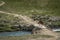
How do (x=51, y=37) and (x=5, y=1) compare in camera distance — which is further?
(x=5, y=1)

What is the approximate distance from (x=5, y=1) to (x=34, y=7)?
5368mm

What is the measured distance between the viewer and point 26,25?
33.9 meters

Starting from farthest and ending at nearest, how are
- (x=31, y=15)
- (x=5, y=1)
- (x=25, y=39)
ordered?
(x=5, y=1) → (x=31, y=15) → (x=25, y=39)

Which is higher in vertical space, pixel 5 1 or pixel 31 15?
pixel 5 1

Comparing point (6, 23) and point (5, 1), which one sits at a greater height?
point (5, 1)

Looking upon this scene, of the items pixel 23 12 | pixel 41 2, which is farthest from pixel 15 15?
pixel 41 2

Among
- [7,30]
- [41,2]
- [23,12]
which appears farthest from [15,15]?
[41,2]

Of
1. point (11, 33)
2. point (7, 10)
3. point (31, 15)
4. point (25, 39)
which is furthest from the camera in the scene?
point (7, 10)

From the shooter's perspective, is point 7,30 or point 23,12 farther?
point 23,12

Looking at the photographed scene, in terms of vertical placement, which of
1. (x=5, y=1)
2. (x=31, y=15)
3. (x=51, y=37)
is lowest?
(x=51, y=37)

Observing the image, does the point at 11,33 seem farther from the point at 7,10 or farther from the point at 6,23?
the point at 7,10

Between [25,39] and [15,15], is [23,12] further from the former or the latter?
[25,39]

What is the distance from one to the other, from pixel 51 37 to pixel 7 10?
1131cm

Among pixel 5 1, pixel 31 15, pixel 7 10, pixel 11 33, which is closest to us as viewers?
pixel 11 33
